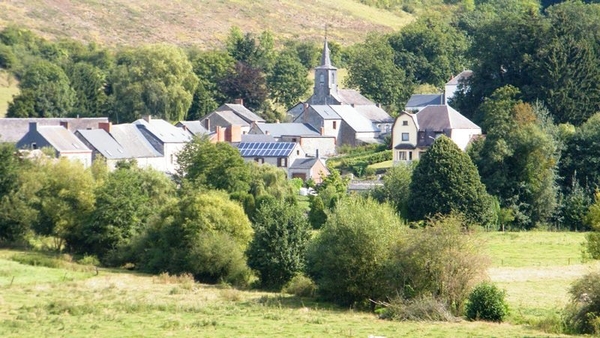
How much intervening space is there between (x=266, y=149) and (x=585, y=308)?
5347 cm

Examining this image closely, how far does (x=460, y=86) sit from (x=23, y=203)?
148ft

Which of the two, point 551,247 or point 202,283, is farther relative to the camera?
point 551,247

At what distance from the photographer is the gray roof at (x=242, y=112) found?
328ft

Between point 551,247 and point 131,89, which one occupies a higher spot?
point 131,89

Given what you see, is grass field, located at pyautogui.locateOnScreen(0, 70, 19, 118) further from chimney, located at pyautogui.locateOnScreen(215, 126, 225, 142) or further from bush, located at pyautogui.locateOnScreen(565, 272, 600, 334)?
bush, located at pyautogui.locateOnScreen(565, 272, 600, 334)

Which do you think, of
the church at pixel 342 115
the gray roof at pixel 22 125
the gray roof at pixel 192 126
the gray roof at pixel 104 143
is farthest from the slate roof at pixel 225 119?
the gray roof at pixel 104 143

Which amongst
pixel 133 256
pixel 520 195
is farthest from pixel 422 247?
pixel 520 195

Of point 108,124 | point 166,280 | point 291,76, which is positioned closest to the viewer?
point 166,280

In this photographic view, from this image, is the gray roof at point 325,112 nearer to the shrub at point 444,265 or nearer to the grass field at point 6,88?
the grass field at point 6,88

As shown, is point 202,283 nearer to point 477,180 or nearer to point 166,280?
point 166,280

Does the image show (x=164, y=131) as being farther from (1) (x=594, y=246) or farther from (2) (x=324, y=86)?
(1) (x=594, y=246)

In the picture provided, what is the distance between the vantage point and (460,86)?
93938 millimetres

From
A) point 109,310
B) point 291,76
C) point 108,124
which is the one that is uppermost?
point 291,76

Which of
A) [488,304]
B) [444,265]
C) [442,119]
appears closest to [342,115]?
[442,119]
